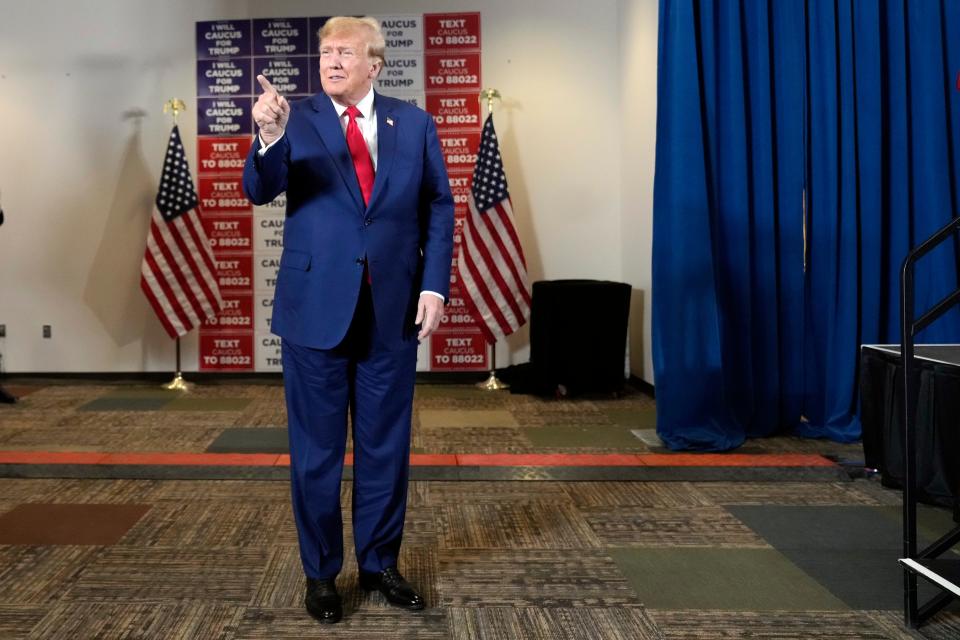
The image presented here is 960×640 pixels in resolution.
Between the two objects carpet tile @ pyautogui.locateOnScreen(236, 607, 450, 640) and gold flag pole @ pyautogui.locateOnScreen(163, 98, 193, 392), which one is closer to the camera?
carpet tile @ pyautogui.locateOnScreen(236, 607, 450, 640)

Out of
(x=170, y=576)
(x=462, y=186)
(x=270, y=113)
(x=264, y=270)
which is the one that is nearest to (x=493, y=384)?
(x=462, y=186)

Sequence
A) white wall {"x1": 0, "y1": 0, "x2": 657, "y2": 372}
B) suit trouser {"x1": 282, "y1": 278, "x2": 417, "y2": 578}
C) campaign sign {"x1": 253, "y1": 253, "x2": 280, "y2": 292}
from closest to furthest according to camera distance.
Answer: suit trouser {"x1": 282, "y1": 278, "x2": 417, "y2": 578} → white wall {"x1": 0, "y1": 0, "x2": 657, "y2": 372} → campaign sign {"x1": 253, "y1": 253, "x2": 280, "y2": 292}

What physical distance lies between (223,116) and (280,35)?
69 cm

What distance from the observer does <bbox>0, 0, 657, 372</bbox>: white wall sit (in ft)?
18.6

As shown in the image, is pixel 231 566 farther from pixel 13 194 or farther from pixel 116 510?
pixel 13 194

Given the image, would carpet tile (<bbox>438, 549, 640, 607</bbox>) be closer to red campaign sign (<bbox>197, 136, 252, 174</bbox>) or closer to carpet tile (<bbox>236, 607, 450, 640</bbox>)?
carpet tile (<bbox>236, 607, 450, 640</bbox>)

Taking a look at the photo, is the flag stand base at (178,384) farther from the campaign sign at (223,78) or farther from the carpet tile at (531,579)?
the carpet tile at (531,579)

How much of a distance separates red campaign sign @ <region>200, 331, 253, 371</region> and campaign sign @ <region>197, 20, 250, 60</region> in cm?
196

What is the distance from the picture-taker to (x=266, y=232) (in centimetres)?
577

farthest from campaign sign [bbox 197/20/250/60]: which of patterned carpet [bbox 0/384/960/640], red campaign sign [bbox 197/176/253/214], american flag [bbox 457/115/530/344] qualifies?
patterned carpet [bbox 0/384/960/640]

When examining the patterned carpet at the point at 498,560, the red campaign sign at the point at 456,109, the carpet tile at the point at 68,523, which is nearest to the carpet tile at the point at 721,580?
the patterned carpet at the point at 498,560

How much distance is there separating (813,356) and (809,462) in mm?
665

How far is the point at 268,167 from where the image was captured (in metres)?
1.79

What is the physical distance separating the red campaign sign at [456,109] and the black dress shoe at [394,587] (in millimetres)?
4158
